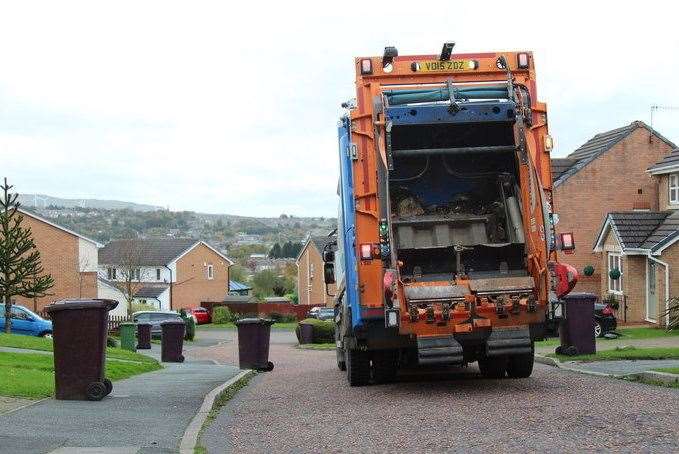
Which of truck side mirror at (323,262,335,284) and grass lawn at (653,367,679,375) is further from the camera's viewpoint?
truck side mirror at (323,262,335,284)

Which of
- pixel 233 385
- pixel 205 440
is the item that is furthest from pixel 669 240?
pixel 205 440

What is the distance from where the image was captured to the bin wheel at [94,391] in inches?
507

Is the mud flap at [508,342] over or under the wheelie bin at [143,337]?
over

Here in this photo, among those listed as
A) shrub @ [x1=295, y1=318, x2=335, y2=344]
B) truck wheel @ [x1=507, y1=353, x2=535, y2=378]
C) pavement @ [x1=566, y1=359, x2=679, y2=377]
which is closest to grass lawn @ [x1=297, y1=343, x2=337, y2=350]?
shrub @ [x1=295, y1=318, x2=335, y2=344]

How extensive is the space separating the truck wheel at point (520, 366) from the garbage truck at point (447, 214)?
0.04 meters

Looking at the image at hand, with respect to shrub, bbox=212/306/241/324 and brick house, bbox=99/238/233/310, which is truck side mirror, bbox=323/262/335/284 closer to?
shrub, bbox=212/306/241/324

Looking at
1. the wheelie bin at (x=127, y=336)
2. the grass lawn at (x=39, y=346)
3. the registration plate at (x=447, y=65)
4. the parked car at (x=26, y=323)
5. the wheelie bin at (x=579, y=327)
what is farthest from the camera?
the parked car at (x=26, y=323)

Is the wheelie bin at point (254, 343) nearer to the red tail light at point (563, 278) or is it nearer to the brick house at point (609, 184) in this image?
the red tail light at point (563, 278)

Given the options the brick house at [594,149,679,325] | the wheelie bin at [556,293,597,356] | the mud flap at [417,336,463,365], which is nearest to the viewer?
the mud flap at [417,336,463,365]

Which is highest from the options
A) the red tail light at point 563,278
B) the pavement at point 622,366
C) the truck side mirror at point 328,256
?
the truck side mirror at point 328,256

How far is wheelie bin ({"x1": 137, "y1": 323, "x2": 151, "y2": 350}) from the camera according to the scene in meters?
35.0

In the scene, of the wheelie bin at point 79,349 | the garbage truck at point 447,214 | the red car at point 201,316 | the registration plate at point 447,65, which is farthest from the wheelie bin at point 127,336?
the red car at point 201,316

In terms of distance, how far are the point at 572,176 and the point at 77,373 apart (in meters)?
33.0

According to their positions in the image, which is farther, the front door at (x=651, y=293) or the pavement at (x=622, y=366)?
the front door at (x=651, y=293)
